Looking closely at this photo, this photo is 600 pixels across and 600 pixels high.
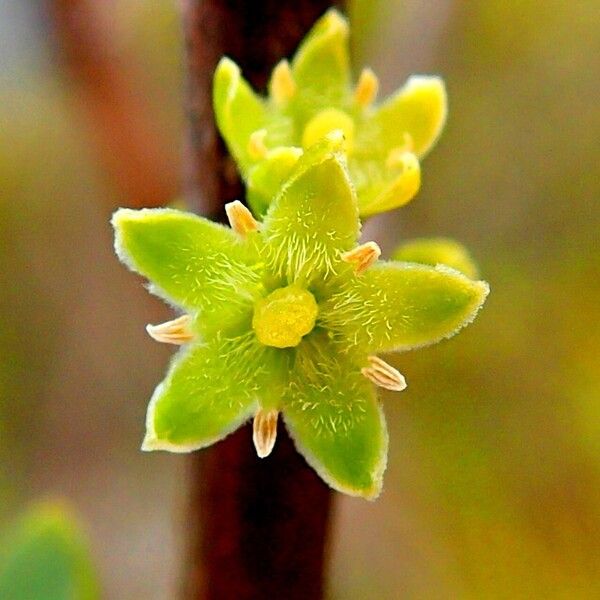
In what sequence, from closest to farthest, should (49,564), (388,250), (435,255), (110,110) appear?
(435,255) < (49,564) < (388,250) < (110,110)

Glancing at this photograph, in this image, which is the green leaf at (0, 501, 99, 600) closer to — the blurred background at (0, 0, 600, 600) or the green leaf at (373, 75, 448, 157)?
the blurred background at (0, 0, 600, 600)

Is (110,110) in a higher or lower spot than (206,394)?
higher

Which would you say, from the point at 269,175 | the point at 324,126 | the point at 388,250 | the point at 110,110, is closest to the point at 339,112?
the point at 324,126

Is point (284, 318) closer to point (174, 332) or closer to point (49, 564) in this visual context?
point (174, 332)

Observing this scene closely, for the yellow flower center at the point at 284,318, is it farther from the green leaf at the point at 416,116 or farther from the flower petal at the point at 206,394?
the green leaf at the point at 416,116

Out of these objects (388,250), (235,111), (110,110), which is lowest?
(235,111)

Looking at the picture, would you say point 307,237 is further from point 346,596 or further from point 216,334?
point 346,596

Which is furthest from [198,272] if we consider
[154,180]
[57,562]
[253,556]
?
[154,180]

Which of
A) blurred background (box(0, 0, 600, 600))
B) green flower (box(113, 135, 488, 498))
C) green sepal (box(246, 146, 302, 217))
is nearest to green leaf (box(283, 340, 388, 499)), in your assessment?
green flower (box(113, 135, 488, 498))
